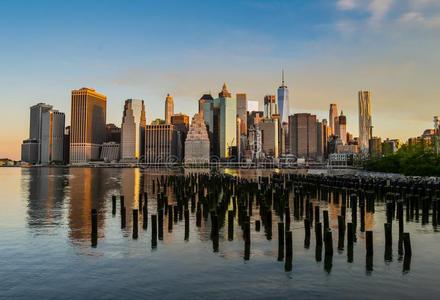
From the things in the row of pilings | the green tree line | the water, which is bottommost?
the water

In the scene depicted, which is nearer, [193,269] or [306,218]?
[193,269]

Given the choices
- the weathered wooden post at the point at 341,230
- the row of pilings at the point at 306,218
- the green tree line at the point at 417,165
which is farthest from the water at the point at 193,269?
the green tree line at the point at 417,165

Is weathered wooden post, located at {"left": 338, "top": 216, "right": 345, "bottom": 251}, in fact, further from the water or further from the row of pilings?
the water

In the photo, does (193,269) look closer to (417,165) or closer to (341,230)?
(341,230)

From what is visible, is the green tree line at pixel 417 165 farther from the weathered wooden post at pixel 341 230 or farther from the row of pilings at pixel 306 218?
the weathered wooden post at pixel 341 230

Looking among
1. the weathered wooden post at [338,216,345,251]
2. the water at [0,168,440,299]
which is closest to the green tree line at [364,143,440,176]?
the water at [0,168,440,299]

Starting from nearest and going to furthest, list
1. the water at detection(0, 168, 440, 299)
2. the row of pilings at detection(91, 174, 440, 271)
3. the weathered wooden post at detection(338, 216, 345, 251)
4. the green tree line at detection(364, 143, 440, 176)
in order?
the water at detection(0, 168, 440, 299) → the row of pilings at detection(91, 174, 440, 271) → the weathered wooden post at detection(338, 216, 345, 251) → the green tree line at detection(364, 143, 440, 176)

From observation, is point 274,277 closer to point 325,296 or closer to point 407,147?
point 325,296

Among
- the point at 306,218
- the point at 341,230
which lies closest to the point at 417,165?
the point at 306,218

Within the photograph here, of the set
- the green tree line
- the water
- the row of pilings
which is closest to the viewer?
the water

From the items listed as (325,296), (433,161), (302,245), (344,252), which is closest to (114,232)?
(302,245)

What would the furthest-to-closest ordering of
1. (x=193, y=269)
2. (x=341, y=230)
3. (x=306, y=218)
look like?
(x=306, y=218) → (x=341, y=230) → (x=193, y=269)

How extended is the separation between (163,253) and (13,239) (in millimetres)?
12849

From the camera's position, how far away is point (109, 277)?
21875 mm
